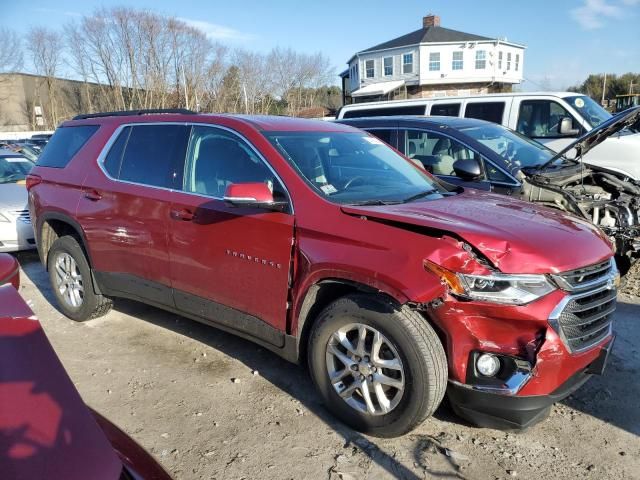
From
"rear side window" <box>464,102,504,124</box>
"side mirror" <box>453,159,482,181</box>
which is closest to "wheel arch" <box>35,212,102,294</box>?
"side mirror" <box>453,159,482,181</box>

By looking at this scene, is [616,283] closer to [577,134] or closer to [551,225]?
[551,225]

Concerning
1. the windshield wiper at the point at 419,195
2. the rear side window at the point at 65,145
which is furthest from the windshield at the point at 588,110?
the rear side window at the point at 65,145

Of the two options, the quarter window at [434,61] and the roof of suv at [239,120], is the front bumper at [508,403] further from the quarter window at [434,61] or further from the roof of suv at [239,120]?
the quarter window at [434,61]

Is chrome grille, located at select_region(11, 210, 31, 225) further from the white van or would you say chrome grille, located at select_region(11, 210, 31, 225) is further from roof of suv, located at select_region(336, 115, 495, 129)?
the white van

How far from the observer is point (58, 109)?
151 feet

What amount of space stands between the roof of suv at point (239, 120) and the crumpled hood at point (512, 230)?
44.1 inches

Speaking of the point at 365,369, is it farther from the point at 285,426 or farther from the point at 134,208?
the point at 134,208

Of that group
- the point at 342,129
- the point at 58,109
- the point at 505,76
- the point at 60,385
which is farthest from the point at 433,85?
the point at 60,385

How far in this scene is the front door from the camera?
3252 mm

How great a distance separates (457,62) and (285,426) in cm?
4560

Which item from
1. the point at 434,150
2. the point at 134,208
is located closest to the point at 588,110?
the point at 434,150

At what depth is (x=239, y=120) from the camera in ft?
12.2

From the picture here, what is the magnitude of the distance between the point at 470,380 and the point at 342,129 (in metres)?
2.38

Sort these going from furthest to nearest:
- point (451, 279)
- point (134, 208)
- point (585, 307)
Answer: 1. point (134, 208)
2. point (585, 307)
3. point (451, 279)
